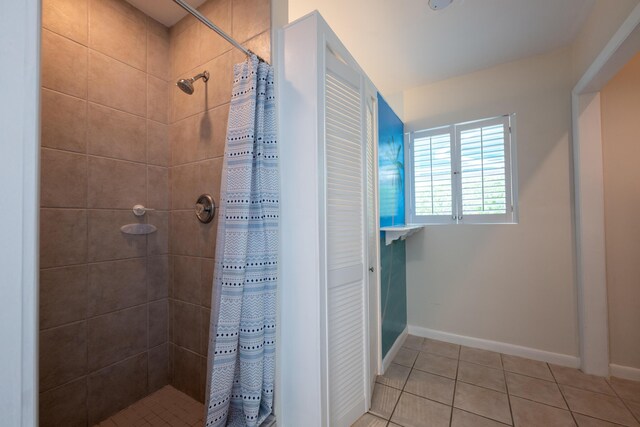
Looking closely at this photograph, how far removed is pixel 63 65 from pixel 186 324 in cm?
164

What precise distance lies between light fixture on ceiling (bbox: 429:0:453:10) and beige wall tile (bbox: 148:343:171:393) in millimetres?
2833

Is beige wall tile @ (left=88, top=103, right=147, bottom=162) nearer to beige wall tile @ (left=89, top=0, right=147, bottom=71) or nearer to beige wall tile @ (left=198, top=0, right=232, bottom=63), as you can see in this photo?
beige wall tile @ (left=89, top=0, right=147, bottom=71)

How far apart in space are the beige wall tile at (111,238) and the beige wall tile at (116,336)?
0.35 metres

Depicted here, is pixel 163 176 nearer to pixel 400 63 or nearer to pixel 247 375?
pixel 247 375

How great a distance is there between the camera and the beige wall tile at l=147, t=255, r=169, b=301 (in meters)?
1.67

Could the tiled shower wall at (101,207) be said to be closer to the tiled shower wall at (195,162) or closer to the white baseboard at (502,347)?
the tiled shower wall at (195,162)

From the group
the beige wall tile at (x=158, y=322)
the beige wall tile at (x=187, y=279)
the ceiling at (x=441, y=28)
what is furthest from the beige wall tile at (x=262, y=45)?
the beige wall tile at (x=158, y=322)

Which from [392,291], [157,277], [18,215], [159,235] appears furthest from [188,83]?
[392,291]

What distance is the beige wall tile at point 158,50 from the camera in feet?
5.55

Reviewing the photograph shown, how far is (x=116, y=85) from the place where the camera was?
5.03 feet

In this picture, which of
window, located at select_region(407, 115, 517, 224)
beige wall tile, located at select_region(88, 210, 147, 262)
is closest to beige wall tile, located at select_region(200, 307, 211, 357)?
beige wall tile, located at select_region(88, 210, 147, 262)

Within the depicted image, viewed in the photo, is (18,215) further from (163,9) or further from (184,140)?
(163,9)

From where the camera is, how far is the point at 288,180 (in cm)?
122

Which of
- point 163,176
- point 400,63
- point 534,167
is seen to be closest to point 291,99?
point 163,176
